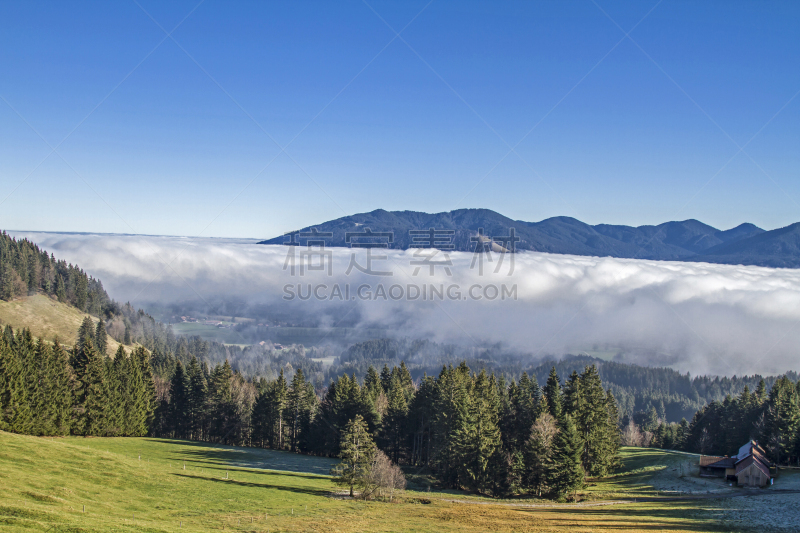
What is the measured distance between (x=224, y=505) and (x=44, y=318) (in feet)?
481

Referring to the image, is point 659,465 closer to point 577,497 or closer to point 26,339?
point 577,497

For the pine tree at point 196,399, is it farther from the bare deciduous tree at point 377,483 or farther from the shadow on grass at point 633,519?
the shadow on grass at point 633,519

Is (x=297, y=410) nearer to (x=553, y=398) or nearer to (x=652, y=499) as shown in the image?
(x=553, y=398)

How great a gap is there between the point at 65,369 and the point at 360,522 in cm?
5494

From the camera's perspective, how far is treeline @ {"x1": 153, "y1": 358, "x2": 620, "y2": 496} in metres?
59.4

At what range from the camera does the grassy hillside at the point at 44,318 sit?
140 meters

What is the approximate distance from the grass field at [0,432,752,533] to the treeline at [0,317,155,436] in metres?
6.66

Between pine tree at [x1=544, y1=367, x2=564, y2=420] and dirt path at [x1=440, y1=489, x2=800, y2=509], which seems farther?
pine tree at [x1=544, y1=367, x2=564, y2=420]

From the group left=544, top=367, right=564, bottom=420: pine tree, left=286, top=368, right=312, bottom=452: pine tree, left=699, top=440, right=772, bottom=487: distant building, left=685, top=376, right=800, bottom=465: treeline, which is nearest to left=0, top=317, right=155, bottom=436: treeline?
left=286, top=368, right=312, bottom=452: pine tree

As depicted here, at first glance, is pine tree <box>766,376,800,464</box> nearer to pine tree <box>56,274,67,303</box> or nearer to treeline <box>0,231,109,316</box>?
treeline <box>0,231,109,316</box>

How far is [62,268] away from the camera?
18588cm

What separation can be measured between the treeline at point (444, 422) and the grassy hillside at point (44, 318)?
77841 millimetres

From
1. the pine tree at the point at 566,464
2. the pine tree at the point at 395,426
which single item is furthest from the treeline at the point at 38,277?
the pine tree at the point at 566,464

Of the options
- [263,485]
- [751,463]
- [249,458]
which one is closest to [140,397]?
[249,458]
